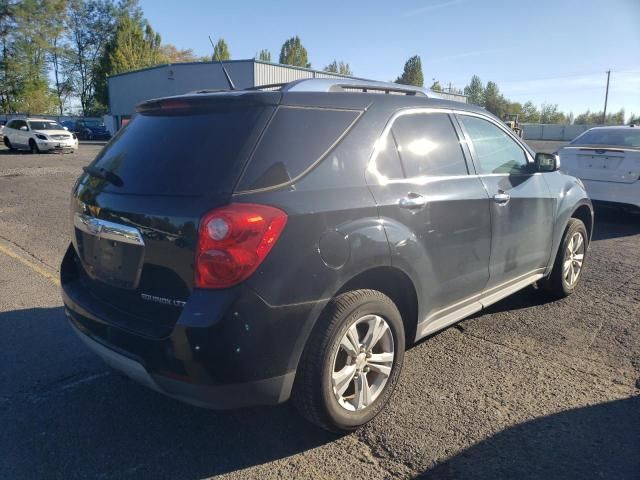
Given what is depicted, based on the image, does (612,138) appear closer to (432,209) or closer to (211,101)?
(432,209)

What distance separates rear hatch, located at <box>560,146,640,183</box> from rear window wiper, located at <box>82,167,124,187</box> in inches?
289

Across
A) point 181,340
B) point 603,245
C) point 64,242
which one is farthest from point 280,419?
point 603,245

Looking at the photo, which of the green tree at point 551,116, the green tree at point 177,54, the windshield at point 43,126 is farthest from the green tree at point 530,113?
the windshield at point 43,126

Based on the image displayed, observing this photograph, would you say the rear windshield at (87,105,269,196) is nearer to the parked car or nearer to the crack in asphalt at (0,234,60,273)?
the crack in asphalt at (0,234,60,273)

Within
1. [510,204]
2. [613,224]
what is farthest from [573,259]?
[613,224]

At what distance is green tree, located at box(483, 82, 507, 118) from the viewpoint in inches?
3782

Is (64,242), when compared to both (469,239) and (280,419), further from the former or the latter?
(469,239)

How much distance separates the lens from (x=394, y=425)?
9.34 feet

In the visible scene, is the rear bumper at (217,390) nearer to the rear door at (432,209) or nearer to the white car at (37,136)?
the rear door at (432,209)

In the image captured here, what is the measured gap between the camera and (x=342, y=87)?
9.91 feet

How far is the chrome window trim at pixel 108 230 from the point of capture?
2482 millimetres

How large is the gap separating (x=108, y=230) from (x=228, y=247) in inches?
31.2

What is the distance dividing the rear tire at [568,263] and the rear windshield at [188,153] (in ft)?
11.0

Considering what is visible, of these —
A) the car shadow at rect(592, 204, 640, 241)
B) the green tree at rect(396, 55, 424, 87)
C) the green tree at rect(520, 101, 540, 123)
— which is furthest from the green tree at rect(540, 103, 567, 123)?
the car shadow at rect(592, 204, 640, 241)
